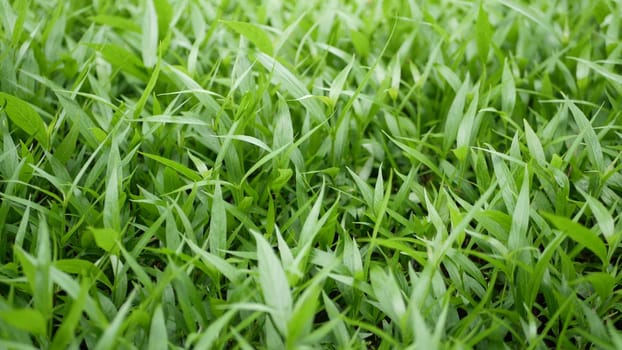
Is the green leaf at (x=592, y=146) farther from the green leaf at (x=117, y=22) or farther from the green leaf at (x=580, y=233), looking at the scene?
the green leaf at (x=117, y=22)

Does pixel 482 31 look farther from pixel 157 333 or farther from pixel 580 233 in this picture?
pixel 157 333

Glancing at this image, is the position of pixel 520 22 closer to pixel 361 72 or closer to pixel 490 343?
pixel 361 72

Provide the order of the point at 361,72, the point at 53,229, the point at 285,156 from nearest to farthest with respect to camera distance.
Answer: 1. the point at 53,229
2. the point at 285,156
3. the point at 361,72

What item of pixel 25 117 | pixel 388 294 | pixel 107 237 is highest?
pixel 25 117

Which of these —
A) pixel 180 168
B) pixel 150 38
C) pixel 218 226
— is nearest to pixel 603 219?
pixel 218 226

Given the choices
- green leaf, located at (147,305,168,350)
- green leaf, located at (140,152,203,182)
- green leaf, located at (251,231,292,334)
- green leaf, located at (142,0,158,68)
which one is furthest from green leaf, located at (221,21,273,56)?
green leaf, located at (147,305,168,350)


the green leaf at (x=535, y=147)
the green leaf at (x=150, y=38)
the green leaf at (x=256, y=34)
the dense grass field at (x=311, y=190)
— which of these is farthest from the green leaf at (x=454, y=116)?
the green leaf at (x=150, y=38)

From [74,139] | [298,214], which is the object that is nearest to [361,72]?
[298,214]
